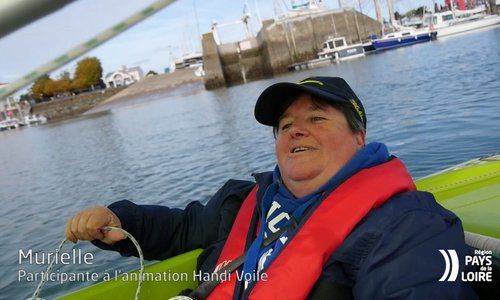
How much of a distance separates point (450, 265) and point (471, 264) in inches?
11.5

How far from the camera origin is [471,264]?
1.67 m

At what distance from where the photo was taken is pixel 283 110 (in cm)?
215

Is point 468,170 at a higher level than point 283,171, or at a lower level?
lower

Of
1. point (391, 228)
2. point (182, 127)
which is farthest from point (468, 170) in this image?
point (182, 127)

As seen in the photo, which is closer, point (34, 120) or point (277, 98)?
point (277, 98)

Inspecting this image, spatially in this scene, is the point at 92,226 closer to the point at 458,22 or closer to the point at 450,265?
the point at 450,265

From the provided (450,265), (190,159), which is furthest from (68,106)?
(450,265)

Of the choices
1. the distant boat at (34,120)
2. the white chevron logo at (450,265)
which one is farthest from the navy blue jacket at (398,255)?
the distant boat at (34,120)

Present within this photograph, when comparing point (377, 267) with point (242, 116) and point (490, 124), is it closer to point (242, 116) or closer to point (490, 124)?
point (490, 124)

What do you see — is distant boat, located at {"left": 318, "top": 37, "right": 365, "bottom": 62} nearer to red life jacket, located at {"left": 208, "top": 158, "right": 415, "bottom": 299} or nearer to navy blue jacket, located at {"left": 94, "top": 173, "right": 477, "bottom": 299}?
red life jacket, located at {"left": 208, "top": 158, "right": 415, "bottom": 299}

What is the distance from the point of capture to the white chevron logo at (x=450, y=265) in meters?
1.42

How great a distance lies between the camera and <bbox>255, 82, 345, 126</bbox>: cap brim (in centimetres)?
191

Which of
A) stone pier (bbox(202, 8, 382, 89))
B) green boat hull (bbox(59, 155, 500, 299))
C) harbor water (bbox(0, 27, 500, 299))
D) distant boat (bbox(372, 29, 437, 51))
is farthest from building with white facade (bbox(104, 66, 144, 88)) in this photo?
green boat hull (bbox(59, 155, 500, 299))

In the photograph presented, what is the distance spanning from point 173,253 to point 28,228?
6.17 metres
